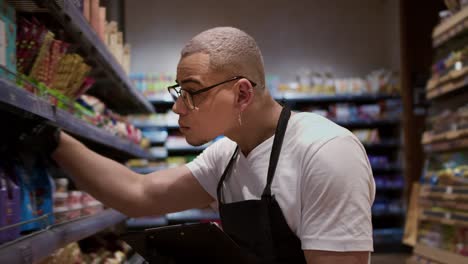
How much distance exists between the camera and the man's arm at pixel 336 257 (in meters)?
1.39

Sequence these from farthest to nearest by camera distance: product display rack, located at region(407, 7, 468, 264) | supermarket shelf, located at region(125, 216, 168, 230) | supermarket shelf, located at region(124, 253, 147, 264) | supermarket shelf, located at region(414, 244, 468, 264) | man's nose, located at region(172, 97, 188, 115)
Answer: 1. supermarket shelf, located at region(125, 216, 168, 230)
2. product display rack, located at region(407, 7, 468, 264)
3. supermarket shelf, located at region(414, 244, 468, 264)
4. supermarket shelf, located at region(124, 253, 147, 264)
5. man's nose, located at region(172, 97, 188, 115)

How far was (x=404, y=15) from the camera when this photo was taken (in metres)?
7.05

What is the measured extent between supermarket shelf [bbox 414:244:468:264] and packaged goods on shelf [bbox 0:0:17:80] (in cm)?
342

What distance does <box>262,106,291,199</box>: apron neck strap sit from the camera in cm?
157

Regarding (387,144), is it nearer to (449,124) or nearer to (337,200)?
(449,124)

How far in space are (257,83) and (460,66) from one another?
10.3 feet

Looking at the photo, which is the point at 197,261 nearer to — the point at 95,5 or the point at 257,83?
the point at 257,83

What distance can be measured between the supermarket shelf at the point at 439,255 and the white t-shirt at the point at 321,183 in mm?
2798

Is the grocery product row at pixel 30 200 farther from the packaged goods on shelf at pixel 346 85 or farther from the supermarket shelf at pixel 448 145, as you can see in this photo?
the packaged goods on shelf at pixel 346 85

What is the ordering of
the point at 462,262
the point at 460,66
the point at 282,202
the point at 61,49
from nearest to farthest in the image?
1. the point at 282,202
2. the point at 61,49
3. the point at 462,262
4. the point at 460,66

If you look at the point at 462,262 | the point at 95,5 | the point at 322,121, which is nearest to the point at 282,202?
the point at 322,121

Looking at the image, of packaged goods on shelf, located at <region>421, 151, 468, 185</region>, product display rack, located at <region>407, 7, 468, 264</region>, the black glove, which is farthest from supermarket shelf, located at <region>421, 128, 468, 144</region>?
the black glove

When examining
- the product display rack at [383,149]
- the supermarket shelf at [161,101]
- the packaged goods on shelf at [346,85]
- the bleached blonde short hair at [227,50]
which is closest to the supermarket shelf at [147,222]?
the supermarket shelf at [161,101]

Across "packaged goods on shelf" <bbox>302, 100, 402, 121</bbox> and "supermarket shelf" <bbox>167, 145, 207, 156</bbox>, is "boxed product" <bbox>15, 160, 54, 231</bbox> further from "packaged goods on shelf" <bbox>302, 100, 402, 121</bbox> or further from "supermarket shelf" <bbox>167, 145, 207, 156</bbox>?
"packaged goods on shelf" <bbox>302, 100, 402, 121</bbox>
